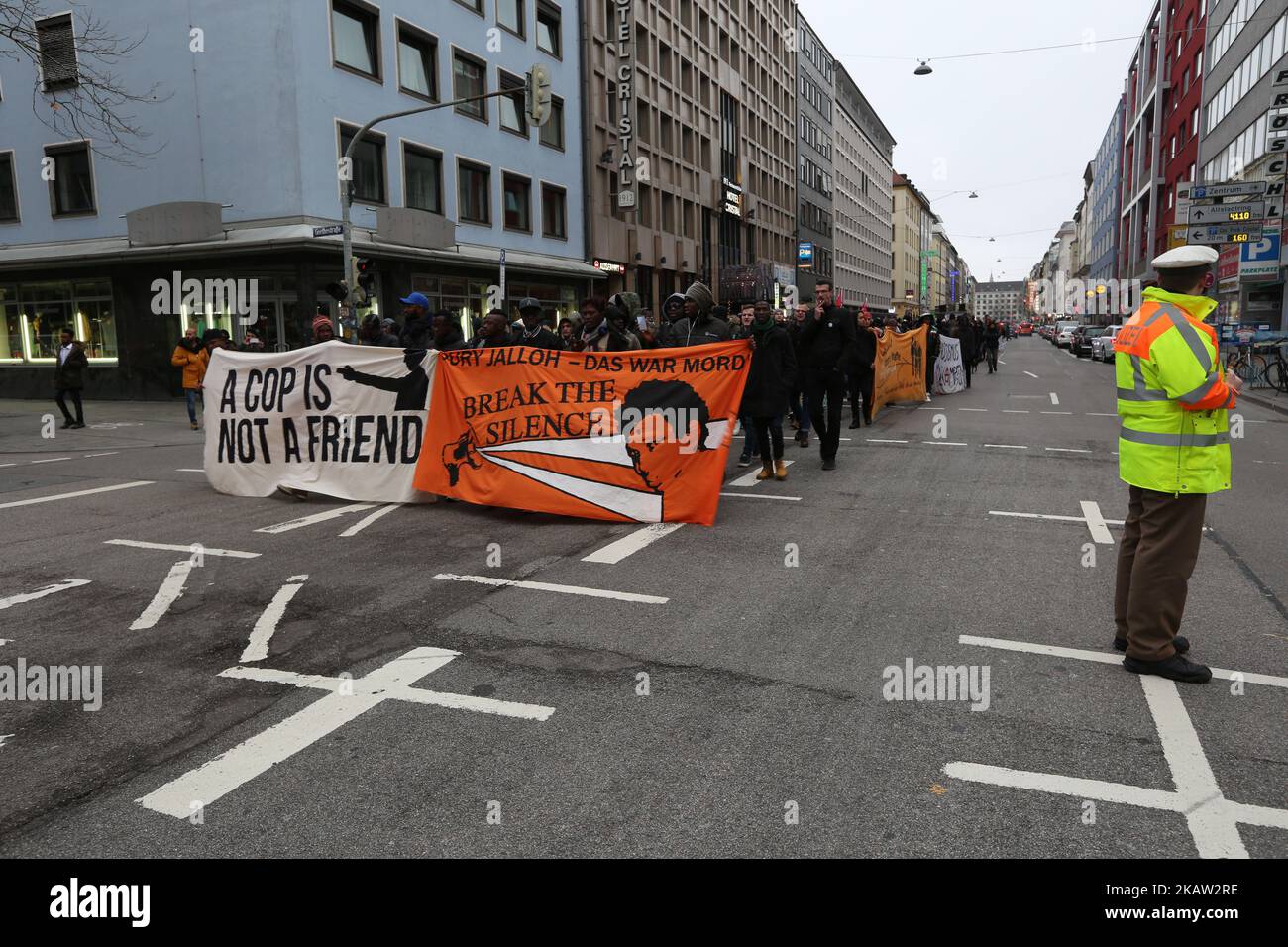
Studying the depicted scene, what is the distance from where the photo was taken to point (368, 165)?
24109mm

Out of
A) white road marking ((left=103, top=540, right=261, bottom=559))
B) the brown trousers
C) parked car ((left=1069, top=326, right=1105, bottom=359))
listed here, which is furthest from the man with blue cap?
parked car ((left=1069, top=326, right=1105, bottom=359))

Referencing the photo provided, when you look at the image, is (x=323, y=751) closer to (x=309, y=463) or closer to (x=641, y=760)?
(x=641, y=760)

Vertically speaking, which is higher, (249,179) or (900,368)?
(249,179)

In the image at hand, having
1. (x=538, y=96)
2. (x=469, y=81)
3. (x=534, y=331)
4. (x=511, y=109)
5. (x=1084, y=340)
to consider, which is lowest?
(x=1084, y=340)

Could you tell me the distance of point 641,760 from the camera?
11.6 ft

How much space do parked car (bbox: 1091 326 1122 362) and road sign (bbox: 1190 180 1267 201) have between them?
62.1 ft

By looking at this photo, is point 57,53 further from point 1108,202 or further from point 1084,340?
point 1108,202

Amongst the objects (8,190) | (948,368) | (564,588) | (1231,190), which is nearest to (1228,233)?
(1231,190)

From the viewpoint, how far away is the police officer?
4180 mm

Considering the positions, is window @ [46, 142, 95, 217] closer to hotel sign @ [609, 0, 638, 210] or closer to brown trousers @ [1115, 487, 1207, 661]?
hotel sign @ [609, 0, 638, 210]

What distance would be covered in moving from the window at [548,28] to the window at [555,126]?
1602 mm

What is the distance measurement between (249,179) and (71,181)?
266 inches

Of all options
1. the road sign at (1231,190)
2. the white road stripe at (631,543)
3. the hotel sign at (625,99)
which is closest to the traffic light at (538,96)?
the white road stripe at (631,543)
